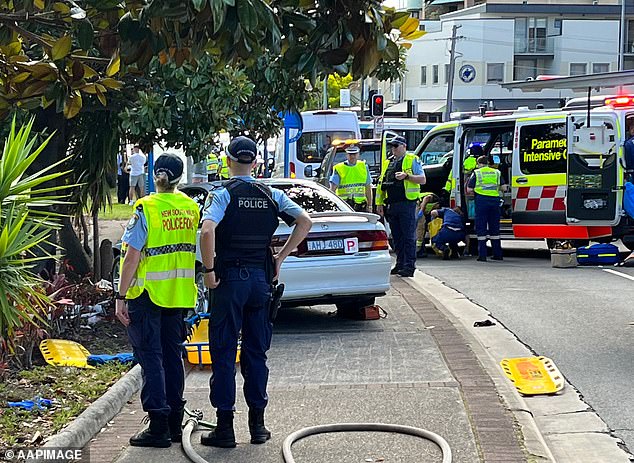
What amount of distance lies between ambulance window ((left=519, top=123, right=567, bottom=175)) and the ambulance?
0.02 metres

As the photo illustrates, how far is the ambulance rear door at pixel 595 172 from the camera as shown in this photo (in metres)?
15.7

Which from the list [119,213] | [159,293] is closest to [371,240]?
[159,293]

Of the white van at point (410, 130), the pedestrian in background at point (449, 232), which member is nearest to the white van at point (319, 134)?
the white van at point (410, 130)

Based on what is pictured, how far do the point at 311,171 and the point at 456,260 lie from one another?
947 centimetres

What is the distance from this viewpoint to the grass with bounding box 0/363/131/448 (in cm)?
645

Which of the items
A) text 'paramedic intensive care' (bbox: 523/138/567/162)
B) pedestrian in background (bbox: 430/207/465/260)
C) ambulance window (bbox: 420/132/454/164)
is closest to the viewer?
text 'paramedic intensive care' (bbox: 523/138/567/162)

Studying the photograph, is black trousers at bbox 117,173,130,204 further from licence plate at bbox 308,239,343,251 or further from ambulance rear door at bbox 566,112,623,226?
licence plate at bbox 308,239,343,251

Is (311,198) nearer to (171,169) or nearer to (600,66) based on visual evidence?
(171,169)

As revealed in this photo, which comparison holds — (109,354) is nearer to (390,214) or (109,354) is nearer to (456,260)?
(390,214)

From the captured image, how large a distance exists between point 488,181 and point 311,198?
6.51 metres

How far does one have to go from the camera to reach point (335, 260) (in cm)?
1044

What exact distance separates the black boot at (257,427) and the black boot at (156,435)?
0.53m

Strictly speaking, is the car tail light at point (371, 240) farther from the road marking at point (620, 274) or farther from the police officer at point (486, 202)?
the police officer at point (486, 202)

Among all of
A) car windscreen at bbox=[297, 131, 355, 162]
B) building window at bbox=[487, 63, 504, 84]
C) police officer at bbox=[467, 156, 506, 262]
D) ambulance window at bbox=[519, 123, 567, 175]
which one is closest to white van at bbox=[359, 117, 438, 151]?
car windscreen at bbox=[297, 131, 355, 162]
